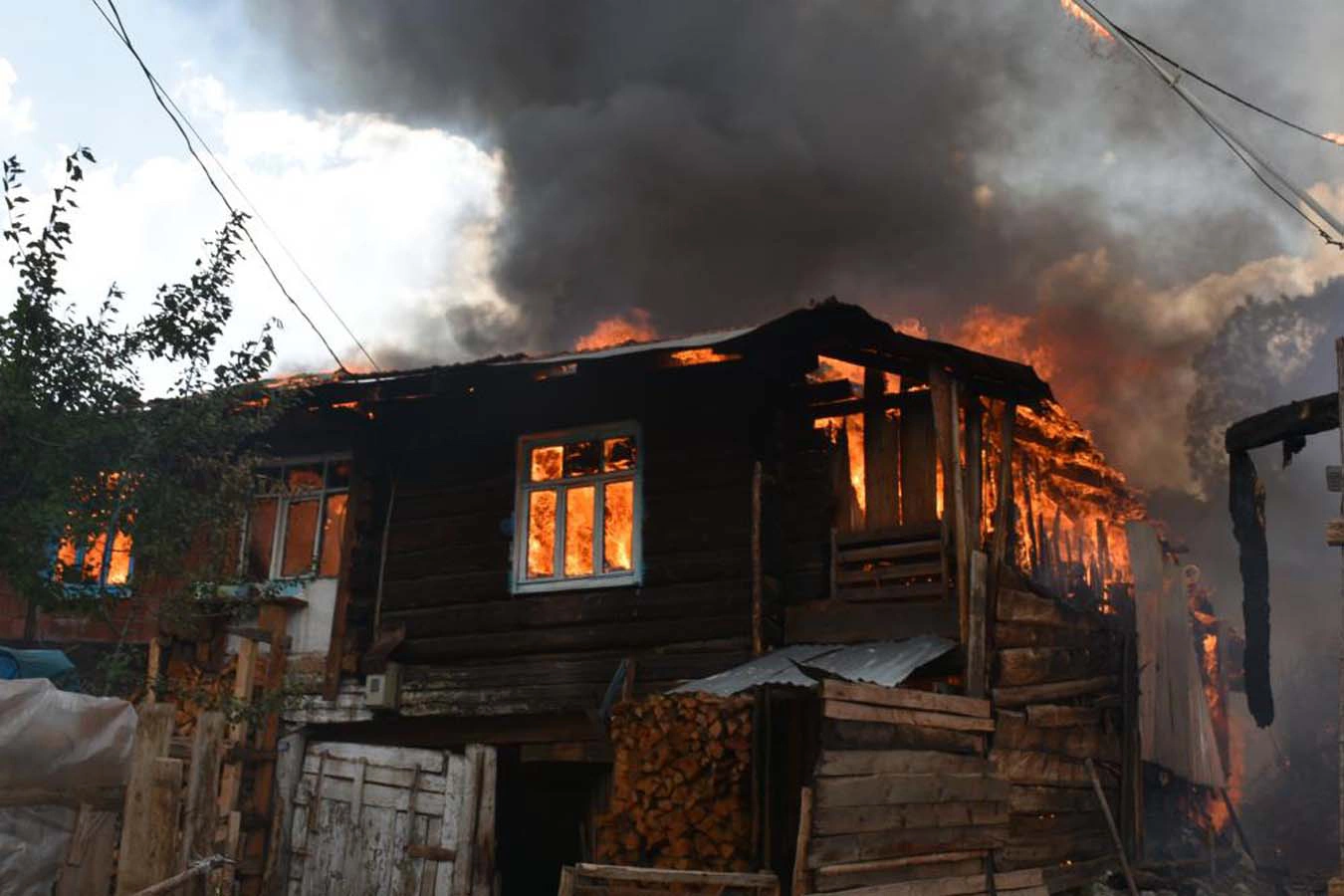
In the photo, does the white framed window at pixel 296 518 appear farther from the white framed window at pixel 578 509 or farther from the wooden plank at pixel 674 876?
the wooden plank at pixel 674 876

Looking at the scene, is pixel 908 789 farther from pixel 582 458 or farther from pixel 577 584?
pixel 582 458

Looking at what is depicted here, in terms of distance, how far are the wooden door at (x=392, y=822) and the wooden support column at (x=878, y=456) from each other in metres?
4.71

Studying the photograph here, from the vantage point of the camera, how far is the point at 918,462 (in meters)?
12.6

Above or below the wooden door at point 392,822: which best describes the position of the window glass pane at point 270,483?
above

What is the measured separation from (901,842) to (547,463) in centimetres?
651

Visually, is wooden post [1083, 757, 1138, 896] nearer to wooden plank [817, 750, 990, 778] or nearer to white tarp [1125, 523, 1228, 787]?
white tarp [1125, 523, 1228, 787]

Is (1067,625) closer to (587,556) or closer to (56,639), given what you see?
(587,556)

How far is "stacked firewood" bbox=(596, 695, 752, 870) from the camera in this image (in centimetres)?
931

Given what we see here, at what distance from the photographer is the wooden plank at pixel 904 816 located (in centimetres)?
916

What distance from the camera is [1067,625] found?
1316cm

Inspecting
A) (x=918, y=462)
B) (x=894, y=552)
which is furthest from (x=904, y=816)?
(x=918, y=462)

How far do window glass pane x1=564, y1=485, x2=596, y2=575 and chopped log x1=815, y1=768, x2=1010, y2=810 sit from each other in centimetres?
511

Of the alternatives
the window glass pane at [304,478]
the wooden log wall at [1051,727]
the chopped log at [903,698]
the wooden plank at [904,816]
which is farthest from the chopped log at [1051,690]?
the window glass pane at [304,478]

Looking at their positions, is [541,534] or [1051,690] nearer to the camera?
[1051,690]
